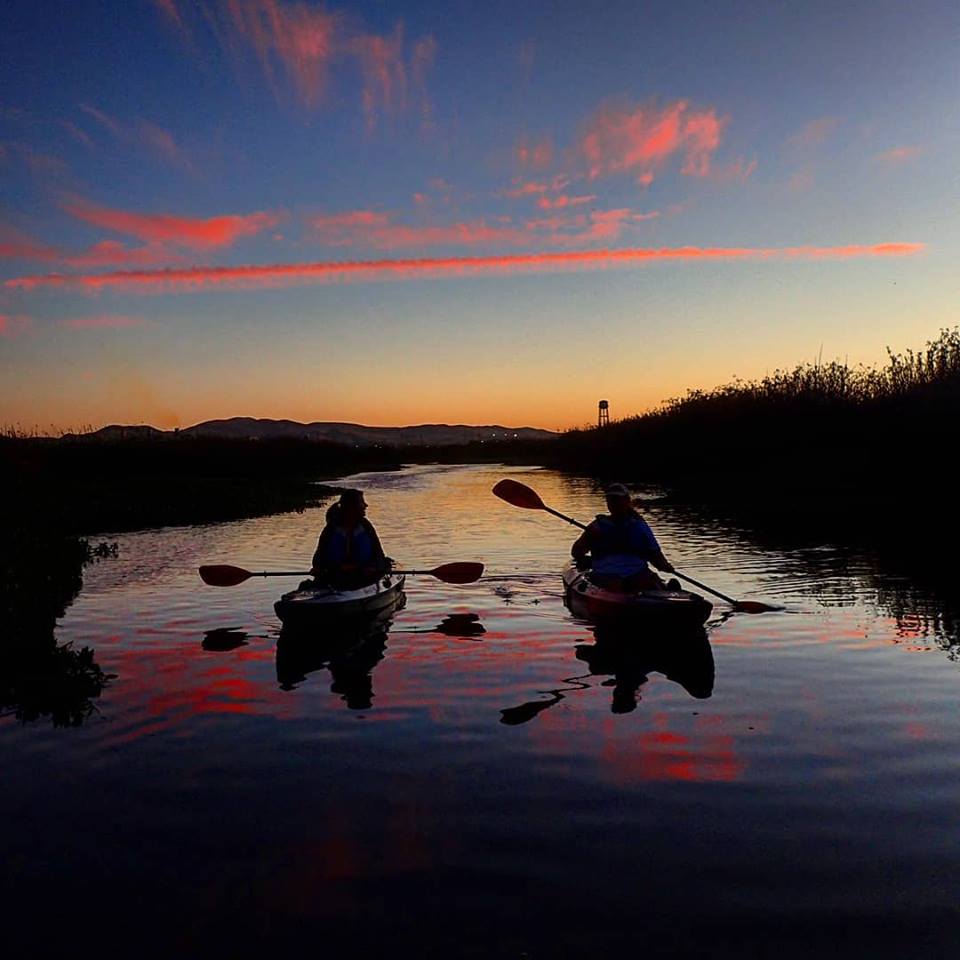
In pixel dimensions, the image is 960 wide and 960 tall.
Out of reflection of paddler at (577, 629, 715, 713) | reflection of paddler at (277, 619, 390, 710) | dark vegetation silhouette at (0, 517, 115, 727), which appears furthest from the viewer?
reflection of paddler at (277, 619, 390, 710)

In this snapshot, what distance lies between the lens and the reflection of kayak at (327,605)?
453 inches

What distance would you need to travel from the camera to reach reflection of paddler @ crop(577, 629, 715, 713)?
948 cm

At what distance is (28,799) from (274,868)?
7.38ft

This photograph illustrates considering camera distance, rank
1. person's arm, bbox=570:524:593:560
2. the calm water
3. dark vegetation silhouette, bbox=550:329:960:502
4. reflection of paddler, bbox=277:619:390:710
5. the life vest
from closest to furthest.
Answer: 1. the calm water
2. reflection of paddler, bbox=277:619:390:710
3. the life vest
4. person's arm, bbox=570:524:593:560
5. dark vegetation silhouette, bbox=550:329:960:502

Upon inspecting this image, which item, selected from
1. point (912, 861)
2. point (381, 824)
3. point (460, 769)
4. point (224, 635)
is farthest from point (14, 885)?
point (224, 635)

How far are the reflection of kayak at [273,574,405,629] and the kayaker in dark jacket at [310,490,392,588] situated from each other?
272 mm

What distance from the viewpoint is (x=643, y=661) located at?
428 inches

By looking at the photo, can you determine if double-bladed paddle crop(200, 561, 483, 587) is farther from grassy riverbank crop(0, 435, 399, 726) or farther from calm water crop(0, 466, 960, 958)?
grassy riverbank crop(0, 435, 399, 726)

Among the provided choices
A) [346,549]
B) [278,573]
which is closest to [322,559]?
[346,549]

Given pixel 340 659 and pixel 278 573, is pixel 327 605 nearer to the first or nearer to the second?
pixel 340 659

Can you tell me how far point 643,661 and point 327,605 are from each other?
12.3 feet

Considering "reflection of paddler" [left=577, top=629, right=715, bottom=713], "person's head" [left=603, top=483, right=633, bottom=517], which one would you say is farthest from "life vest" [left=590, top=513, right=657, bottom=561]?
"reflection of paddler" [left=577, top=629, right=715, bottom=713]

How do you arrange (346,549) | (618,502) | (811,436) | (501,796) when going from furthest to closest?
(811,436) → (346,549) → (618,502) → (501,796)

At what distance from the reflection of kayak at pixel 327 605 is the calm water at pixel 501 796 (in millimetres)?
484
